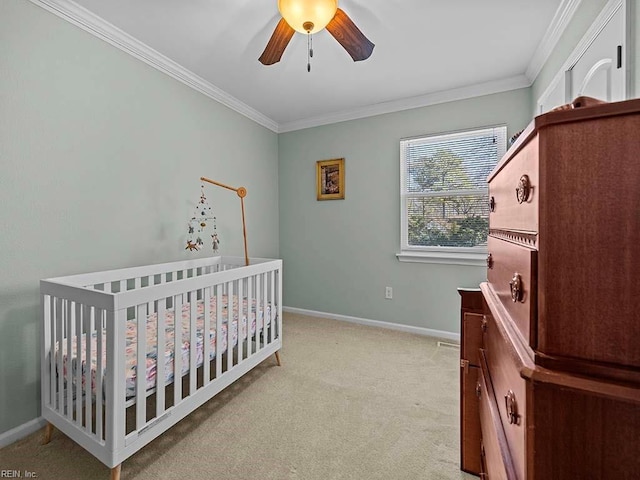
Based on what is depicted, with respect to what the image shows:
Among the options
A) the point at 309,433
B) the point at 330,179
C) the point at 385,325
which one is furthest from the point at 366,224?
the point at 309,433

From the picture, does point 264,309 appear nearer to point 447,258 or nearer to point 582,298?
point 447,258

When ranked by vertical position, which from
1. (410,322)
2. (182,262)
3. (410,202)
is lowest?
(410,322)

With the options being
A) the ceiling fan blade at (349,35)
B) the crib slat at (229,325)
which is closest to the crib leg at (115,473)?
the crib slat at (229,325)

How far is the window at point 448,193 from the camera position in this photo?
2799mm

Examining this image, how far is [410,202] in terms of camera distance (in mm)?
3121

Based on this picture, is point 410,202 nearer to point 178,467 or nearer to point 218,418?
point 218,418

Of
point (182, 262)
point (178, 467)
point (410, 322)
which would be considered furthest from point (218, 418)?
point (410, 322)

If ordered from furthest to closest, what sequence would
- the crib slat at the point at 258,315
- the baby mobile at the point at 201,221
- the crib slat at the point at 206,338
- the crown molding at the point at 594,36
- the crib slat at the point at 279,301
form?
the baby mobile at the point at 201,221, the crib slat at the point at 279,301, the crib slat at the point at 258,315, the crib slat at the point at 206,338, the crown molding at the point at 594,36

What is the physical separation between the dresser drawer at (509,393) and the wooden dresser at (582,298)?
16 millimetres

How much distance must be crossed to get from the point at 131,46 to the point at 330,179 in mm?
2097

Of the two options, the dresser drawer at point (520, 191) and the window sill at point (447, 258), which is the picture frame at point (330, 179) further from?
the dresser drawer at point (520, 191)

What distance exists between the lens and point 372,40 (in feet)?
6.85

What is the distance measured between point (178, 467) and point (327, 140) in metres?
3.12

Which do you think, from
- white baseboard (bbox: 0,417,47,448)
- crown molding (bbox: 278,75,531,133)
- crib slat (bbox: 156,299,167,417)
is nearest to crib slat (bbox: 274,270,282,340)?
crib slat (bbox: 156,299,167,417)
